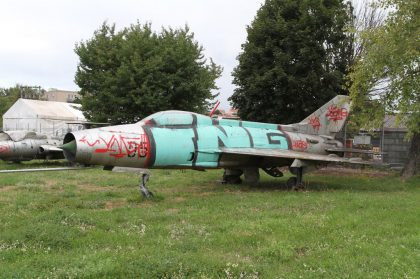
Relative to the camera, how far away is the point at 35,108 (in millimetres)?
55438

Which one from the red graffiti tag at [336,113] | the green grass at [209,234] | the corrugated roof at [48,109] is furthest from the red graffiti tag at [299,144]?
the corrugated roof at [48,109]

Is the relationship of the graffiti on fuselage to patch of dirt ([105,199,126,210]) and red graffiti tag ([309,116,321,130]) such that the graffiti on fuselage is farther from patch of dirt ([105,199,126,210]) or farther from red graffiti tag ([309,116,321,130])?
red graffiti tag ([309,116,321,130])

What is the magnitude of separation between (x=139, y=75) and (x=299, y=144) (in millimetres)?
13635

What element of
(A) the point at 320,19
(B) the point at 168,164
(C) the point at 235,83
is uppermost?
(A) the point at 320,19

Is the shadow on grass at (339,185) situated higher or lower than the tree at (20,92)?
lower

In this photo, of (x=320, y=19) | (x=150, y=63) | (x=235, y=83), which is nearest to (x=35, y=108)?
(x=150, y=63)

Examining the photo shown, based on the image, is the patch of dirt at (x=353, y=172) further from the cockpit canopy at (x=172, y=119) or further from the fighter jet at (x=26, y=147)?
the fighter jet at (x=26, y=147)

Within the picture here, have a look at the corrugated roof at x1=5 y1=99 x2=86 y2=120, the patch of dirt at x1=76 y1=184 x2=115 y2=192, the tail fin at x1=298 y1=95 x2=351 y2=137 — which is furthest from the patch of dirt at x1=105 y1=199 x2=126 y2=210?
the corrugated roof at x1=5 y1=99 x2=86 y2=120

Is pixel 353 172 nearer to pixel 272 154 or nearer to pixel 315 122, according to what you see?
pixel 315 122

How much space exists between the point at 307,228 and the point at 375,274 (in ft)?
8.10

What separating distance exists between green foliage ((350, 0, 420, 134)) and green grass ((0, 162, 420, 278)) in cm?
346

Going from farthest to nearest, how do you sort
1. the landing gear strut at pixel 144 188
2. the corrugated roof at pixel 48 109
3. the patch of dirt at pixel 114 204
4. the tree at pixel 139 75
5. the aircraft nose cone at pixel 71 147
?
the corrugated roof at pixel 48 109, the tree at pixel 139 75, the landing gear strut at pixel 144 188, the patch of dirt at pixel 114 204, the aircraft nose cone at pixel 71 147

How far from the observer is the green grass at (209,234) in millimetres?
5660

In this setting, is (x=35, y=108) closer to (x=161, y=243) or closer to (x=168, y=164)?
(x=168, y=164)
